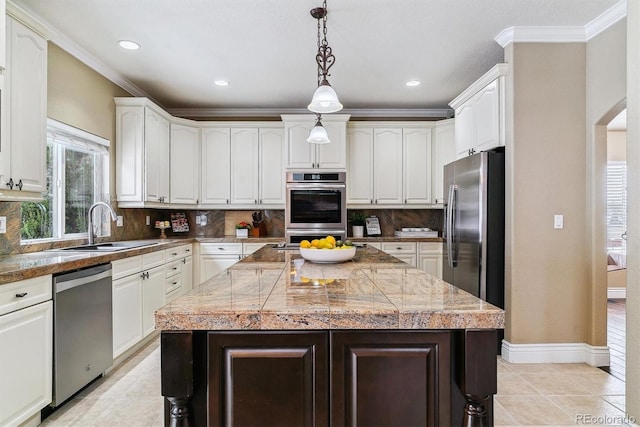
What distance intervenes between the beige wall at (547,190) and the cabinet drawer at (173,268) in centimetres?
312

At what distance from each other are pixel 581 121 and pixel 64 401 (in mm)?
4067

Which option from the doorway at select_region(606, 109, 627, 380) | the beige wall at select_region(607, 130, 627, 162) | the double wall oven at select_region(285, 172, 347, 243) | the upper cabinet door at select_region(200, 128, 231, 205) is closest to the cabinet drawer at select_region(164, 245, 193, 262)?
the upper cabinet door at select_region(200, 128, 231, 205)

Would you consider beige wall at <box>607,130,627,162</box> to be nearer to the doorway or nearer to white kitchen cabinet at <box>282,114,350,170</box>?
the doorway

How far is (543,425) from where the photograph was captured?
2061mm

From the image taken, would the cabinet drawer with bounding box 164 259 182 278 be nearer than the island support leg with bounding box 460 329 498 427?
No

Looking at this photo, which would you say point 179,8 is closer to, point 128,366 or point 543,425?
point 128,366

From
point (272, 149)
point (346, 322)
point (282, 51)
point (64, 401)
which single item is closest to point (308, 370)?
point (346, 322)

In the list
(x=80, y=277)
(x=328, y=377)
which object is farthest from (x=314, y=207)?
(x=328, y=377)

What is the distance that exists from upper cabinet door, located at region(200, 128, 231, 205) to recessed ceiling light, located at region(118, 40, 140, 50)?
1.66 m

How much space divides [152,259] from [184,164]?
1560mm

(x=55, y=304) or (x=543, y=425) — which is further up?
(x=55, y=304)

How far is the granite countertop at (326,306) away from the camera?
3.61 ft

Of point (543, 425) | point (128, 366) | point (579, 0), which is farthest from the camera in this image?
point (128, 366)

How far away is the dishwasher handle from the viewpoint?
2.12 m
